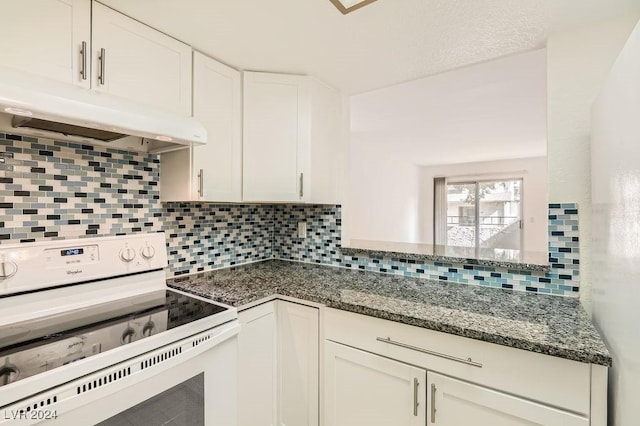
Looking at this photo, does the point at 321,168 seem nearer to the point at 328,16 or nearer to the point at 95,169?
the point at 328,16

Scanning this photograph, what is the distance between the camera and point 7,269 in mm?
1065

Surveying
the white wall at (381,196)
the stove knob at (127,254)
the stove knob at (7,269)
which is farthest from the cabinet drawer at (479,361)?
the white wall at (381,196)

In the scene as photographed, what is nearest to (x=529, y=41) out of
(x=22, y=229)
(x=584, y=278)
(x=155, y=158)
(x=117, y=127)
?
(x=584, y=278)

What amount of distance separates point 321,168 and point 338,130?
0.36 m

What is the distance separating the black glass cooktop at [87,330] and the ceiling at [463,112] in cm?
197

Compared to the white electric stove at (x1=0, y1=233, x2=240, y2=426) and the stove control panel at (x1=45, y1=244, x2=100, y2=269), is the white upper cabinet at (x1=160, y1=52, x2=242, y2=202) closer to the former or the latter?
the white electric stove at (x1=0, y1=233, x2=240, y2=426)

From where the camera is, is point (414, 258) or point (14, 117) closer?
point (14, 117)

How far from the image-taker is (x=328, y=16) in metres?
1.24

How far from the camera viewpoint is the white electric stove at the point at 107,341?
80 centimetres

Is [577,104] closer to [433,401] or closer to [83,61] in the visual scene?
[433,401]

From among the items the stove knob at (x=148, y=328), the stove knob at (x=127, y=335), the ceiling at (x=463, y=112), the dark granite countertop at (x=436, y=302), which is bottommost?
the stove knob at (x=127, y=335)

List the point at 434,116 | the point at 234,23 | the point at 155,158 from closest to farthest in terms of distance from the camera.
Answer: the point at 234,23 < the point at 155,158 < the point at 434,116

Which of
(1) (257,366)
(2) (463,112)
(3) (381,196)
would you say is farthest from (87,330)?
(3) (381,196)

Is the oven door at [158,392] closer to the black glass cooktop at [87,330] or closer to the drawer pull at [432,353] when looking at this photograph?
the black glass cooktop at [87,330]
